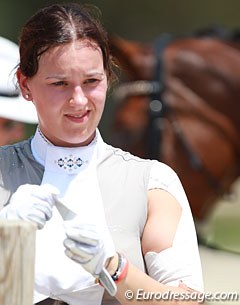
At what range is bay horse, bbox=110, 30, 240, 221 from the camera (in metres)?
3.95

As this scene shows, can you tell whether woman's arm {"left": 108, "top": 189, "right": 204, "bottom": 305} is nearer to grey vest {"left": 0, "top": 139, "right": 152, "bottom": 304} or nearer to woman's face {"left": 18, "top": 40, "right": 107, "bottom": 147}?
grey vest {"left": 0, "top": 139, "right": 152, "bottom": 304}

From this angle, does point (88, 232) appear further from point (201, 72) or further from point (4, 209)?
point (201, 72)

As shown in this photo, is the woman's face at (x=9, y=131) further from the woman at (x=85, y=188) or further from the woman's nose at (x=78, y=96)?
the woman's nose at (x=78, y=96)

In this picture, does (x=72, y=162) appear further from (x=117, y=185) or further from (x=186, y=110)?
(x=186, y=110)

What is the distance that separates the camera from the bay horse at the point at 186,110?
395cm

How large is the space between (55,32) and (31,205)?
30cm

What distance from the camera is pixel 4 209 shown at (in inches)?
54.3

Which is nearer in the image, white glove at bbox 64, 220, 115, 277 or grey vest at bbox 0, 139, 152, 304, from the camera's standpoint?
white glove at bbox 64, 220, 115, 277

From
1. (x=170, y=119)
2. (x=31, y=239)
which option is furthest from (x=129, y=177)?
(x=170, y=119)

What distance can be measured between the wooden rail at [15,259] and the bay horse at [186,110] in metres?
2.72

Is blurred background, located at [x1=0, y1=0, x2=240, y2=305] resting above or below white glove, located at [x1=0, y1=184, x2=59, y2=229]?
below

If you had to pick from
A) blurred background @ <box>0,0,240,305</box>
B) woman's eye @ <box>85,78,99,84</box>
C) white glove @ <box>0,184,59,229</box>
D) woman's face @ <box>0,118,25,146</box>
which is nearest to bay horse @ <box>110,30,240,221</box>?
woman's face @ <box>0,118,25,146</box>

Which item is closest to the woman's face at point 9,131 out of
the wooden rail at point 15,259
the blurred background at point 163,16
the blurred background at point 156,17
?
the wooden rail at point 15,259

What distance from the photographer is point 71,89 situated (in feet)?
4.76
